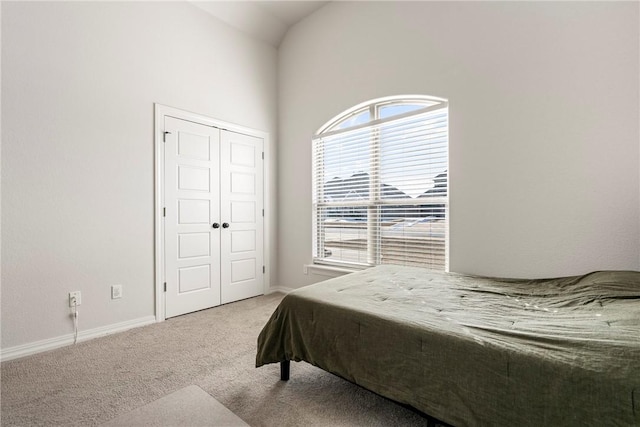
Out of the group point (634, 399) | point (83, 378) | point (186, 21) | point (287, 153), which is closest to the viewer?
point (634, 399)

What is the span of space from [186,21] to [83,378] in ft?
11.1

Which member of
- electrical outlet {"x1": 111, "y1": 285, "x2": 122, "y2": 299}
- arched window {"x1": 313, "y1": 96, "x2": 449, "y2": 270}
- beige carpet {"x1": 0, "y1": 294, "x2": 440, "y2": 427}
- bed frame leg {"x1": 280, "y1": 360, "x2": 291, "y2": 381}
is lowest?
beige carpet {"x1": 0, "y1": 294, "x2": 440, "y2": 427}

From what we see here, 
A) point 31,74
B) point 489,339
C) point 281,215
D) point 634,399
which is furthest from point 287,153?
point 634,399

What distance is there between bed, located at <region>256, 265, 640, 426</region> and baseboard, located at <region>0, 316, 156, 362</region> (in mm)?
1656

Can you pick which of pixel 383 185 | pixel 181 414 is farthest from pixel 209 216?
pixel 181 414

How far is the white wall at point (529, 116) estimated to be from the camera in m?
1.87

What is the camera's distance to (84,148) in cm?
247

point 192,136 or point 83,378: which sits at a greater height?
point 192,136

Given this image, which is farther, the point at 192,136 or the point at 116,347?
the point at 192,136

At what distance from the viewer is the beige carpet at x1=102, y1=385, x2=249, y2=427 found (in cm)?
144

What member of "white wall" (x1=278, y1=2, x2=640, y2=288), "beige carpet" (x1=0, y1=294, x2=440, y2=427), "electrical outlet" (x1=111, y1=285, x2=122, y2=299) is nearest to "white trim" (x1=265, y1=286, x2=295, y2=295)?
"beige carpet" (x1=0, y1=294, x2=440, y2=427)

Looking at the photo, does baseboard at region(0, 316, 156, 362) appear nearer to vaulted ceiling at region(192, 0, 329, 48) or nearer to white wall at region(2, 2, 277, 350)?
white wall at region(2, 2, 277, 350)

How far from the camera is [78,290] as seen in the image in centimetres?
242

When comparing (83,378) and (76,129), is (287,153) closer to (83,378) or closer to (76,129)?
(76,129)
